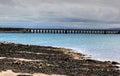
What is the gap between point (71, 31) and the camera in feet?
455

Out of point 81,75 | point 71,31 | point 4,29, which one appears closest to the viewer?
point 81,75

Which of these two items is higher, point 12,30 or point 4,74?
point 4,74

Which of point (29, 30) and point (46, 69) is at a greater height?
point (46, 69)

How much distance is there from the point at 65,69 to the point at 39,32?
124 meters

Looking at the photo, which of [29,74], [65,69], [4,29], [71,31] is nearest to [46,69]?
[65,69]

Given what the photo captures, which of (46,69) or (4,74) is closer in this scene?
(4,74)

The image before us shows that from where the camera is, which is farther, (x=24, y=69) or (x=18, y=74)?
(x=24, y=69)

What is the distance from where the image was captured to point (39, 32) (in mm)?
143750

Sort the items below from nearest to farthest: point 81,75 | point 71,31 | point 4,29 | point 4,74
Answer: point 4,74 < point 81,75 < point 71,31 < point 4,29

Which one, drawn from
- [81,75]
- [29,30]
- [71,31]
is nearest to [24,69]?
[81,75]

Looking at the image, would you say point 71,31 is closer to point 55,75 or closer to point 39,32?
point 39,32

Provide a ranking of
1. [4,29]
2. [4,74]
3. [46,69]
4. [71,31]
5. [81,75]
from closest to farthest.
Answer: [4,74] < [81,75] < [46,69] < [71,31] < [4,29]

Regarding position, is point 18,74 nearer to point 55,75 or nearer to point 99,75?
point 55,75

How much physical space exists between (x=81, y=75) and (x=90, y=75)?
47 cm
